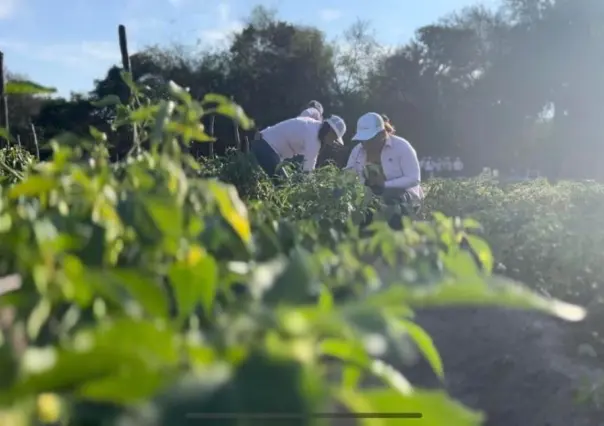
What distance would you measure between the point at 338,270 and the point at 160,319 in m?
0.34

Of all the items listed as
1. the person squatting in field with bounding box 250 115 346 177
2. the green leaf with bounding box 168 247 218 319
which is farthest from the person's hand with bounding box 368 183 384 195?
the green leaf with bounding box 168 247 218 319

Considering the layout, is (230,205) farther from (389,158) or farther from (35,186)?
(389,158)

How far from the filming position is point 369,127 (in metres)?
5.55

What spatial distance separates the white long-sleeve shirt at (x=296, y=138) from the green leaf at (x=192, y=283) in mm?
5672

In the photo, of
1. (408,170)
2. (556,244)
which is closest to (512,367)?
(556,244)

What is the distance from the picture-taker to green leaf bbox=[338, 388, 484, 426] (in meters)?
0.46

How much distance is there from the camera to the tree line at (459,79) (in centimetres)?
3038

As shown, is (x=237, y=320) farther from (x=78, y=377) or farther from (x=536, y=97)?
(x=536, y=97)

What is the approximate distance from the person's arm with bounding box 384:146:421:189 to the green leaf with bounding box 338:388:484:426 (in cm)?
494

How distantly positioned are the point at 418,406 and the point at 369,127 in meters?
5.15

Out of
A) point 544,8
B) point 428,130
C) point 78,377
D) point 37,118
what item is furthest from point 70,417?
point 544,8

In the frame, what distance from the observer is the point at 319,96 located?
102 ft

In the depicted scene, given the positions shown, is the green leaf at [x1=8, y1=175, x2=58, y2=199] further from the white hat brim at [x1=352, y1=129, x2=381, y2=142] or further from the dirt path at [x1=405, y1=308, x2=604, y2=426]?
the white hat brim at [x1=352, y1=129, x2=381, y2=142]

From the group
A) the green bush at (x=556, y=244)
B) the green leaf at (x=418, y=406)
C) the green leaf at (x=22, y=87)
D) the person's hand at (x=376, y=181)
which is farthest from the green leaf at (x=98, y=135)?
the person's hand at (x=376, y=181)
